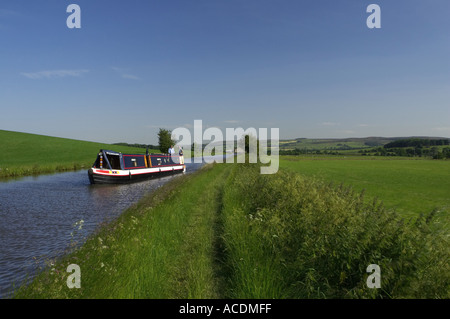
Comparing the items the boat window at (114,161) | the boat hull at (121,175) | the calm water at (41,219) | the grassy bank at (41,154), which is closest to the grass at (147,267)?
the calm water at (41,219)

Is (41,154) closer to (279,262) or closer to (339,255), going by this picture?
(279,262)

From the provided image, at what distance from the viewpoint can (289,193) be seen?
8.61 meters

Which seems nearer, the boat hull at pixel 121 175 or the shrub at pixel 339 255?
the shrub at pixel 339 255

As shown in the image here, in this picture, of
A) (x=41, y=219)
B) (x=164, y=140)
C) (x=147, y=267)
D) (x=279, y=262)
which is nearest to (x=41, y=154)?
(x=164, y=140)

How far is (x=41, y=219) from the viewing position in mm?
11188

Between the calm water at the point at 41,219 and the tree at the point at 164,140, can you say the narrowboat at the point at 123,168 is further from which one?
the tree at the point at 164,140

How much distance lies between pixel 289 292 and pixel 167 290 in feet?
6.97

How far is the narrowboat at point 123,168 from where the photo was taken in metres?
23.2

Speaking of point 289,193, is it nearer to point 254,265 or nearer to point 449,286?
point 254,265

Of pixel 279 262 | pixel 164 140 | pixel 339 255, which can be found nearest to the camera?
pixel 339 255

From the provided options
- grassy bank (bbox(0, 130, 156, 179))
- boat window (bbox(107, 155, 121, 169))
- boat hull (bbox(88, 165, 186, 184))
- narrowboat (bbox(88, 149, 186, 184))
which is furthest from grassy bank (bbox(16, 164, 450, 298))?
grassy bank (bbox(0, 130, 156, 179))

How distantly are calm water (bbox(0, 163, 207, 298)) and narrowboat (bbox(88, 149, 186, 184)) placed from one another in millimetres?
3135

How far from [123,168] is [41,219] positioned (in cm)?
1445

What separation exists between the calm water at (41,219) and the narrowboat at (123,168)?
3.14 meters
